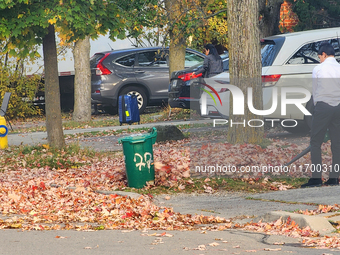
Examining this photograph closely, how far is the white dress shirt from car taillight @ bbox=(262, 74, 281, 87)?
7.60 ft

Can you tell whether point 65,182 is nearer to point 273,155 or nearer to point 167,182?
point 167,182

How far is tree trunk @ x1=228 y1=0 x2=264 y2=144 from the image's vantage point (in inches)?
370

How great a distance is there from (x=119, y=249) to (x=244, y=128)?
4881 millimetres

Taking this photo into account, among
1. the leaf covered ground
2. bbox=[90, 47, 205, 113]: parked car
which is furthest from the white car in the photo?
bbox=[90, 47, 205, 113]: parked car

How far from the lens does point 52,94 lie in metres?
11.1

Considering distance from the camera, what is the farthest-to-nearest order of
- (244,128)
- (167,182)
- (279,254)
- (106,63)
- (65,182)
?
(106,63), (244,128), (65,182), (167,182), (279,254)

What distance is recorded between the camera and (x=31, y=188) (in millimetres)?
8547

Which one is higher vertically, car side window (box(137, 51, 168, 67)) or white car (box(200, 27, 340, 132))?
car side window (box(137, 51, 168, 67))

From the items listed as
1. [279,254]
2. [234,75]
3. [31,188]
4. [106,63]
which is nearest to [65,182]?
[31,188]

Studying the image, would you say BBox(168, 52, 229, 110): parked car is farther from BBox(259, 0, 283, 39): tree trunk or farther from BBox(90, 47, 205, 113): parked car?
BBox(90, 47, 205, 113): parked car

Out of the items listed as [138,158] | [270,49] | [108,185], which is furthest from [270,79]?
[108,185]

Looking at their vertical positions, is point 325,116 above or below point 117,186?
above

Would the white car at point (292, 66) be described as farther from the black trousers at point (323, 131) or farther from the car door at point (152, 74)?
the car door at point (152, 74)

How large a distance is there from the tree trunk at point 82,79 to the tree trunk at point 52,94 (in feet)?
20.9
